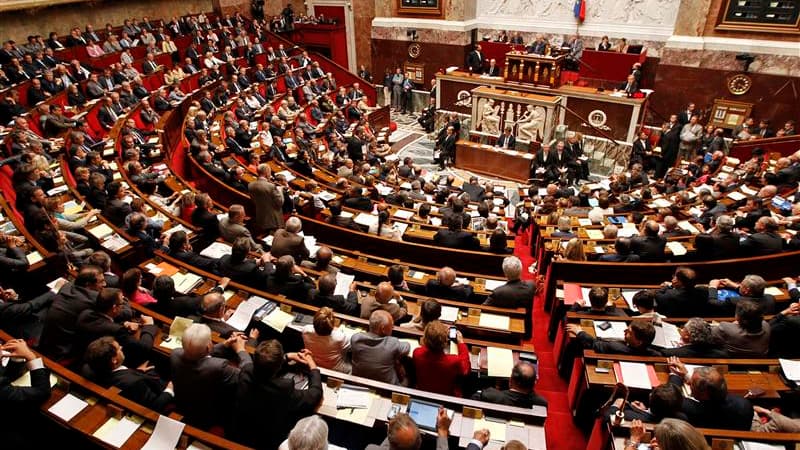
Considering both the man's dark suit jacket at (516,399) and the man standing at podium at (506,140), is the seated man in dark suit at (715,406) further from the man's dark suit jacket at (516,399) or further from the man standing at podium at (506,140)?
the man standing at podium at (506,140)

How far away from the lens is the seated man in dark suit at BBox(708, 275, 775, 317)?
4.28 meters

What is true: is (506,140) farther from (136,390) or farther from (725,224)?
(136,390)

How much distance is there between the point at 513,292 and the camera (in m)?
4.49

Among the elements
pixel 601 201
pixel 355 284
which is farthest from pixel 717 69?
pixel 355 284

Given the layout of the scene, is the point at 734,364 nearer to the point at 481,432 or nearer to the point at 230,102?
the point at 481,432

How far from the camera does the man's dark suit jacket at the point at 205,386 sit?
10.1 feet

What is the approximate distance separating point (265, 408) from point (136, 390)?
40.2 inches

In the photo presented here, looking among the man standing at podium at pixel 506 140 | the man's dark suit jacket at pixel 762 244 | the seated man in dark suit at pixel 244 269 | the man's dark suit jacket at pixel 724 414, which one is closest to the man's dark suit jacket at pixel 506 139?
the man standing at podium at pixel 506 140

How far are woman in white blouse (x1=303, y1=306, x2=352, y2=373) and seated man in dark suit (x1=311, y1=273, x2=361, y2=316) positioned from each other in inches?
22.7

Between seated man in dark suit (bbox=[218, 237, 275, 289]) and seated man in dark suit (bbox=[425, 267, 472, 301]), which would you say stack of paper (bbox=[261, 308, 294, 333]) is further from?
seated man in dark suit (bbox=[425, 267, 472, 301])

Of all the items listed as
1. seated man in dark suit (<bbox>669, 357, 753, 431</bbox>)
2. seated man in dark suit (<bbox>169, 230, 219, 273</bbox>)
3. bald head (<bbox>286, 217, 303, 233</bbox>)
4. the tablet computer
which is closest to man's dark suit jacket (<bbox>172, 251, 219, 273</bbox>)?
seated man in dark suit (<bbox>169, 230, 219, 273</bbox>)

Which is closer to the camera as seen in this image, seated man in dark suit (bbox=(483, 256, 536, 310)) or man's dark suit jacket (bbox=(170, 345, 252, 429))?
man's dark suit jacket (bbox=(170, 345, 252, 429))

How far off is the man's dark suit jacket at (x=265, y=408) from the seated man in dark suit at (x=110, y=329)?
1.12 meters

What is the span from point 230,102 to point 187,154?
4.18m
